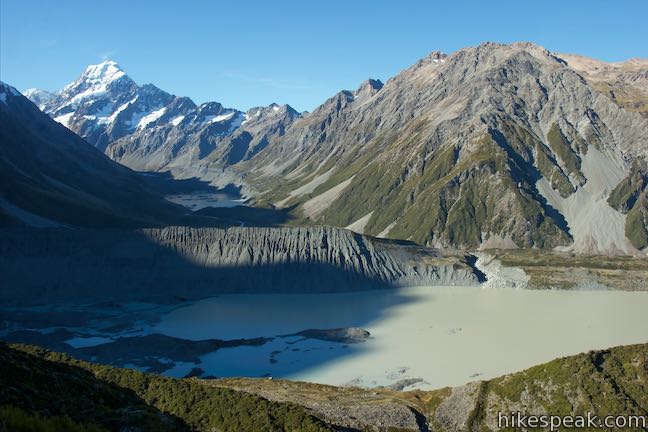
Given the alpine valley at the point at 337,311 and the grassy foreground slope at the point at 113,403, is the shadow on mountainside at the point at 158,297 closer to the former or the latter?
the alpine valley at the point at 337,311

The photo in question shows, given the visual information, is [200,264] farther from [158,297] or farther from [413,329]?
[413,329]

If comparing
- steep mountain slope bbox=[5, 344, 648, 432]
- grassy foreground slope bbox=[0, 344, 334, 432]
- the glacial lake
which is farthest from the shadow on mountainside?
grassy foreground slope bbox=[0, 344, 334, 432]

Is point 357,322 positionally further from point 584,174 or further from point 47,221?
point 584,174

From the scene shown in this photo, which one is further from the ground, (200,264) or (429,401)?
(200,264)

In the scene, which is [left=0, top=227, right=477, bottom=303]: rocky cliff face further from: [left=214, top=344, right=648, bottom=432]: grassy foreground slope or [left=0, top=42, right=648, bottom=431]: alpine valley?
[left=214, top=344, right=648, bottom=432]: grassy foreground slope

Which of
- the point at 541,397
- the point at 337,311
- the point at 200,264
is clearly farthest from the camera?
the point at 200,264

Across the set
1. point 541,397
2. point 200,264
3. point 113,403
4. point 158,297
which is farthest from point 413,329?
point 113,403
